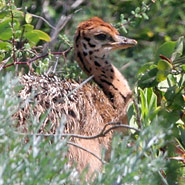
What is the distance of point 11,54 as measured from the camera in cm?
466

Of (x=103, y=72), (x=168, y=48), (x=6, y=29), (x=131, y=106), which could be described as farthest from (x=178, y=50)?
(x=6, y=29)

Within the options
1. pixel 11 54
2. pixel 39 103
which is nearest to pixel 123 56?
pixel 11 54

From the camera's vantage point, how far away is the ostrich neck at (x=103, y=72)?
15.9ft

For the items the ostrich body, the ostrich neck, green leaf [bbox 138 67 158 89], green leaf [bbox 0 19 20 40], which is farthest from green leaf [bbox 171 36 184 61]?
green leaf [bbox 0 19 20 40]

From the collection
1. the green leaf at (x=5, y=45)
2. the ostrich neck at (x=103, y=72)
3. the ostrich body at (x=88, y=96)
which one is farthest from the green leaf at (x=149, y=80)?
the green leaf at (x=5, y=45)

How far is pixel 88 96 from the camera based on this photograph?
14.7 feet

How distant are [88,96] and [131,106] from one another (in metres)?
0.54

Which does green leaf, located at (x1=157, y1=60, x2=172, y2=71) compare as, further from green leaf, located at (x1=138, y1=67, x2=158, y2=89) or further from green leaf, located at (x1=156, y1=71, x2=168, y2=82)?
green leaf, located at (x1=138, y1=67, x2=158, y2=89)

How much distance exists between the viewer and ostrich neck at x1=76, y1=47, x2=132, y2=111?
4.84 metres

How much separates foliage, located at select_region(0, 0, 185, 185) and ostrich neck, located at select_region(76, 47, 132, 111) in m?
0.11

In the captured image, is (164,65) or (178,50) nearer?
(164,65)

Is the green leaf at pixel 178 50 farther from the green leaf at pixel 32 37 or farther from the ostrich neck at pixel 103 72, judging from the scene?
the green leaf at pixel 32 37

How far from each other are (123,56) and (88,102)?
2653mm

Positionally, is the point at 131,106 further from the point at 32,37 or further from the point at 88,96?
the point at 32,37
